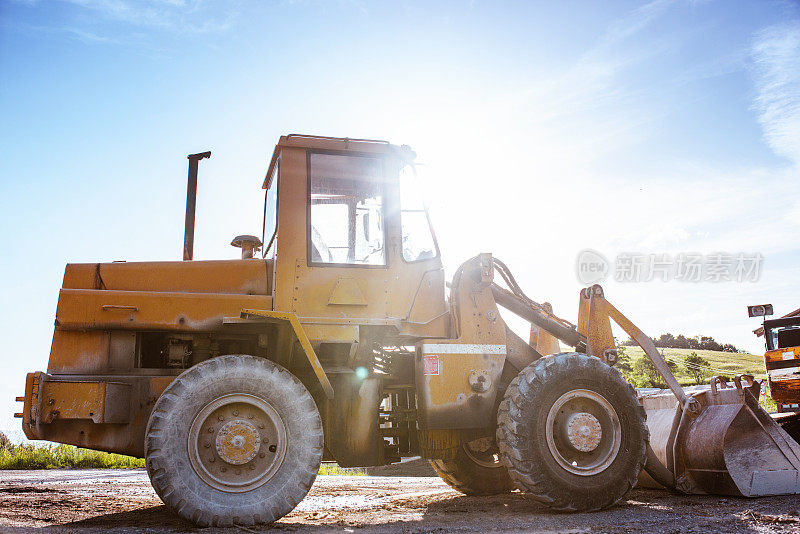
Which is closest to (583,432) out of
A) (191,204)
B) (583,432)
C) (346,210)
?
(583,432)

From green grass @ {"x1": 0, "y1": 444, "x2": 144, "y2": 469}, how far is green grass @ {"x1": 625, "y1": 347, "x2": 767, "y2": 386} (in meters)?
31.5

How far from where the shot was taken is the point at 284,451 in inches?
209

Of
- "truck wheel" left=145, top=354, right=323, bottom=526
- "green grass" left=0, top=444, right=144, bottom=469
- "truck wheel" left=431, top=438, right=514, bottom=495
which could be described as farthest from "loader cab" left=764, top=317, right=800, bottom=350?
"green grass" left=0, top=444, right=144, bottom=469

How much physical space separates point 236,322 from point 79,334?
4.56 ft

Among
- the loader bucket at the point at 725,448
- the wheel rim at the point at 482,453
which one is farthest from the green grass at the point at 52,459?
the loader bucket at the point at 725,448

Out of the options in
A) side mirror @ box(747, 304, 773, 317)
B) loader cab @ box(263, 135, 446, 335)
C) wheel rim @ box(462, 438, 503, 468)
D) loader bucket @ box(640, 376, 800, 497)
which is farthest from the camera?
side mirror @ box(747, 304, 773, 317)

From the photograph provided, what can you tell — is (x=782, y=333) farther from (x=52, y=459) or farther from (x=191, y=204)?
(x=52, y=459)

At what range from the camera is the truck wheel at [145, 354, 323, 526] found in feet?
16.6

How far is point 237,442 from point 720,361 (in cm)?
5025

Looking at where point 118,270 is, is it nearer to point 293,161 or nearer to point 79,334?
point 79,334

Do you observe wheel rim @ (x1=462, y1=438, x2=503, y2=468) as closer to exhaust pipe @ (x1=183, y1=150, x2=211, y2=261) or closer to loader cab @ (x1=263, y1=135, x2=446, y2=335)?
loader cab @ (x1=263, y1=135, x2=446, y2=335)

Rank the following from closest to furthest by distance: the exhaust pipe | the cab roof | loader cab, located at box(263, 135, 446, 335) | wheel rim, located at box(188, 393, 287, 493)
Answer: wheel rim, located at box(188, 393, 287, 493), loader cab, located at box(263, 135, 446, 335), the cab roof, the exhaust pipe

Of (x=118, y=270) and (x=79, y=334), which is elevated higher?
(x=118, y=270)

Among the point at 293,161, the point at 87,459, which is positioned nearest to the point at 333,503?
the point at 293,161
